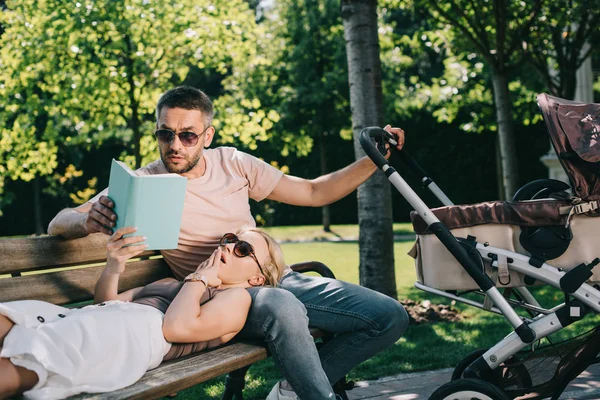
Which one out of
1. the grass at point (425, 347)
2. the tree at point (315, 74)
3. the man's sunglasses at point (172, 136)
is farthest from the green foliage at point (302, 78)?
the man's sunglasses at point (172, 136)

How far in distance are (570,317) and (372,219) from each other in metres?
2.83

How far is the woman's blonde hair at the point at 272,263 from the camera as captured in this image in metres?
3.31

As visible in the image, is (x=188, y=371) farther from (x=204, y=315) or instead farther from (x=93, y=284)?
(x=93, y=284)

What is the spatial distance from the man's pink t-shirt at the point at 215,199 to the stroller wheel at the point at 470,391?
1.18 meters

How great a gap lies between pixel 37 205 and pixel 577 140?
61.2 feet

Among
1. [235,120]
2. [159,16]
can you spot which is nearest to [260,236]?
[159,16]

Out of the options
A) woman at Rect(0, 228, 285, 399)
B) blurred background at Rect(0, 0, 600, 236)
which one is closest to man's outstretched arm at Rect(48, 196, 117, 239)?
woman at Rect(0, 228, 285, 399)

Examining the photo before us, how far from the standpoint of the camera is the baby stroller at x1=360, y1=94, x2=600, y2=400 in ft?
10.1

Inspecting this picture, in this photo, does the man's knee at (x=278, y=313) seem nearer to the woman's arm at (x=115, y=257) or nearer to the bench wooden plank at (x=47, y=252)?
the woman's arm at (x=115, y=257)

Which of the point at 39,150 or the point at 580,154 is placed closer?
the point at 580,154

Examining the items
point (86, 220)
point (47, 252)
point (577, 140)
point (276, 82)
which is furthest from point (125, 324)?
point (276, 82)

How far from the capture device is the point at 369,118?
577 cm

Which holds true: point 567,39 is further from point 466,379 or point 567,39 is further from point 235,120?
point 466,379

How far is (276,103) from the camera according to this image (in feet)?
61.5
